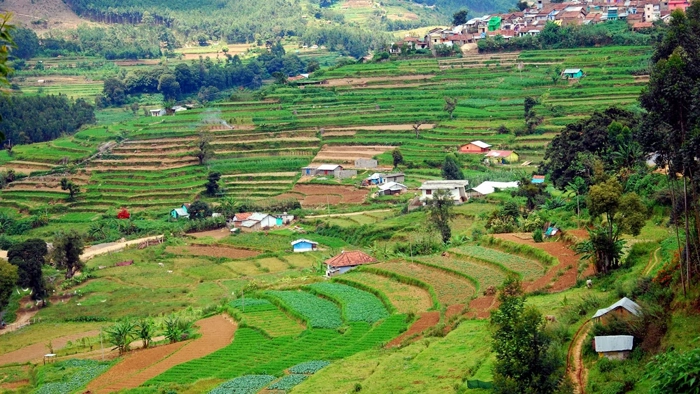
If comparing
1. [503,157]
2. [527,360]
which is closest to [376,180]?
[503,157]

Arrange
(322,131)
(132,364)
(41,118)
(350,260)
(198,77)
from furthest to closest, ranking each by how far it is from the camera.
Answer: (198,77) → (41,118) → (322,131) → (350,260) → (132,364)

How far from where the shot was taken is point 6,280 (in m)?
37.3

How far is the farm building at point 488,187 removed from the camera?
48094 millimetres

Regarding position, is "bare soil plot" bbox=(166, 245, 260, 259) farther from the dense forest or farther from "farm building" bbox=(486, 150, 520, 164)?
the dense forest

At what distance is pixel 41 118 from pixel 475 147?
32415 mm

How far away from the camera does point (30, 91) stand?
80875 millimetres

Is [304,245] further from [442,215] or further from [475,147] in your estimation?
[475,147]

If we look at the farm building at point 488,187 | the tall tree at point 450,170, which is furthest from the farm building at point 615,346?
the tall tree at point 450,170

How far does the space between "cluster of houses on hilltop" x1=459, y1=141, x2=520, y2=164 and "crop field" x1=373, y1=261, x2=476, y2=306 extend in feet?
64.9

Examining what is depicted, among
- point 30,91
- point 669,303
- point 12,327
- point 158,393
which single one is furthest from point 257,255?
point 30,91

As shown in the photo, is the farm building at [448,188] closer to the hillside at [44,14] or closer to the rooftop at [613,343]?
the rooftop at [613,343]

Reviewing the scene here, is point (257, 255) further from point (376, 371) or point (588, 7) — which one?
point (588, 7)

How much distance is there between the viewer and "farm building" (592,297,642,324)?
1783 centimetres

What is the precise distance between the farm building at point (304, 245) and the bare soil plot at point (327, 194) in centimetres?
687
